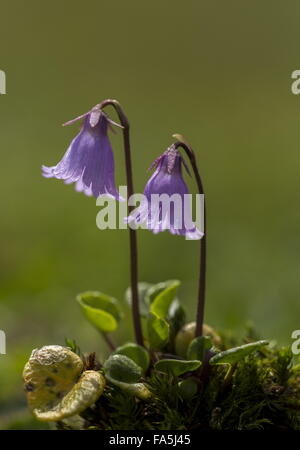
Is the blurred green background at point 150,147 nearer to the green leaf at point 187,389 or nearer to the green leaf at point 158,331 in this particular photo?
the green leaf at point 158,331

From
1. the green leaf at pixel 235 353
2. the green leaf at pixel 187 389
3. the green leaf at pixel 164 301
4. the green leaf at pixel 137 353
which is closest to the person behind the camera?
the green leaf at pixel 235 353

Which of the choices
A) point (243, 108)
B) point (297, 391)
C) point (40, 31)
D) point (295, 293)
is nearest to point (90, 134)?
point (297, 391)

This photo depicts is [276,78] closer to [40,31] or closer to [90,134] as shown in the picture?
[40,31]

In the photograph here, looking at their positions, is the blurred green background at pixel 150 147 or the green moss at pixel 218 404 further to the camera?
the blurred green background at pixel 150 147

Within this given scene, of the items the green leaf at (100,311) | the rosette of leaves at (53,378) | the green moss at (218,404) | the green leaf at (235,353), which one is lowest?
the green moss at (218,404)

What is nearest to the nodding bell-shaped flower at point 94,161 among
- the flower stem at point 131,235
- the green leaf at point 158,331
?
the flower stem at point 131,235

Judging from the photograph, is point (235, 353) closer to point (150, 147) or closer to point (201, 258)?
point (201, 258)
